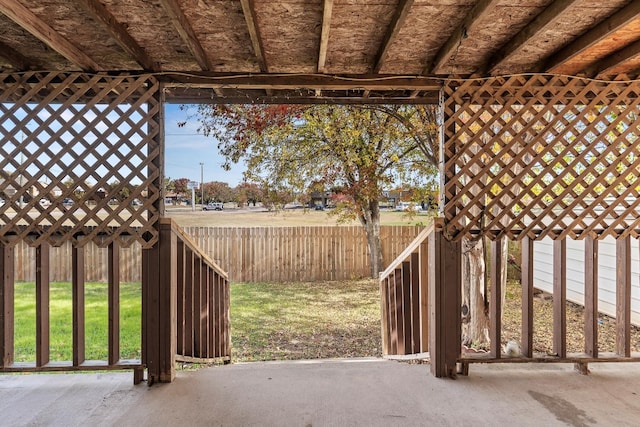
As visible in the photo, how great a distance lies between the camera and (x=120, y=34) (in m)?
1.90

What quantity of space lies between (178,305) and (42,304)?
2.62 feet

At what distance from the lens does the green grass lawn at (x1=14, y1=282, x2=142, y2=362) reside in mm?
4094

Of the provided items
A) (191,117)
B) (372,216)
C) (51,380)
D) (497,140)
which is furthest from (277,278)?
(497,140)

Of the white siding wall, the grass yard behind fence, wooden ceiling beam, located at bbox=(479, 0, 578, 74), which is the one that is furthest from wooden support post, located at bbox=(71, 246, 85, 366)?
the white siding wall

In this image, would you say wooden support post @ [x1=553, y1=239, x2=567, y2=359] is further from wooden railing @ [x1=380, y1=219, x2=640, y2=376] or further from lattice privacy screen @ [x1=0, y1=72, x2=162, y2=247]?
lattice privacy screen @ [x1=0, y1=72, x2=162, y2=247]

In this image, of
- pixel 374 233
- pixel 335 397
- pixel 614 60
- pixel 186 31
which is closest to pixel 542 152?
pixel 614 60

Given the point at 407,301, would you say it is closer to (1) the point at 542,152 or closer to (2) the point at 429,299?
(2) the point at 429,299

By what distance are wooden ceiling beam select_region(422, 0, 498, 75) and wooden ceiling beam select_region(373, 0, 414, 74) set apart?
0.33 metres

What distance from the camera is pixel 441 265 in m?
2.41

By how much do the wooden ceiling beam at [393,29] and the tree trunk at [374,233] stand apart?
5.07m

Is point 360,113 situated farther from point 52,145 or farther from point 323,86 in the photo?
point 52,145

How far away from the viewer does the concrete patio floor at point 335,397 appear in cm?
193

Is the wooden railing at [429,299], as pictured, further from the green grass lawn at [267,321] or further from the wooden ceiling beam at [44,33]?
the wooden ceiling beam at [44,33]

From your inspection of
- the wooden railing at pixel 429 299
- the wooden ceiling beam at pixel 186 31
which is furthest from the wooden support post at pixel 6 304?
the wooden railing at pixel 429 299
